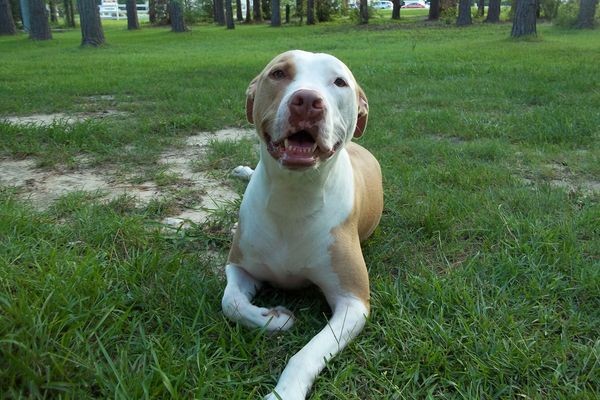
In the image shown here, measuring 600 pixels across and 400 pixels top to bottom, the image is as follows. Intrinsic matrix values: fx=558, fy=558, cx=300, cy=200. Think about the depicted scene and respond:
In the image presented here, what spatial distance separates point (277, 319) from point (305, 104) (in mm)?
916

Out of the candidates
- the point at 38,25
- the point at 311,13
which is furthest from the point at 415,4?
the point at 38,25

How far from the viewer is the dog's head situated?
2238mm

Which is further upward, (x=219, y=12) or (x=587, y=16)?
(x=219, y=12)

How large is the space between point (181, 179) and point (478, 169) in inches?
93.2

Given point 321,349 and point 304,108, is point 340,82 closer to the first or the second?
point 304,108

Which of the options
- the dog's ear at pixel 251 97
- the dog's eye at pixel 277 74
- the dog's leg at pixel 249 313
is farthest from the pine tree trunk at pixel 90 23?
the dog's leg at pixel 249 313

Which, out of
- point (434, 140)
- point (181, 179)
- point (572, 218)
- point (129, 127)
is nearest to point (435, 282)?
point (572, 218)

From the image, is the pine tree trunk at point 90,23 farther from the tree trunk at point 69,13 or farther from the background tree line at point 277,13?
the tree trunk at point 69,13

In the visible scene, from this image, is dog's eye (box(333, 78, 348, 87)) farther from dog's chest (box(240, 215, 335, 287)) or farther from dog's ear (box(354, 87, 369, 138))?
dog's chest (box(240, 215, 335, 287))

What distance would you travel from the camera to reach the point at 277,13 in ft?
104

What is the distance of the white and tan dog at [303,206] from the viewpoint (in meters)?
2.27

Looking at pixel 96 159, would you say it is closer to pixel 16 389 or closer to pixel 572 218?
pixel 16 389

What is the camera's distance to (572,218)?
347 cm

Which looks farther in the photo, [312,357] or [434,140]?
[434,140]
